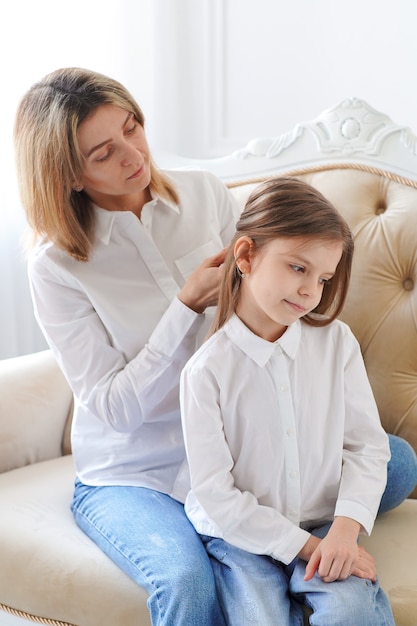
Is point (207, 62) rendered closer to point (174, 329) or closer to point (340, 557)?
point (174, 329)

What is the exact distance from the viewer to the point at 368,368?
5.29 ft

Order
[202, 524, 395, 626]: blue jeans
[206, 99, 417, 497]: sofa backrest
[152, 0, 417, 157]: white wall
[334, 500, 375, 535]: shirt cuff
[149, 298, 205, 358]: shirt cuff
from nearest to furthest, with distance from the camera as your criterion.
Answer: [202, 524, 395, 626]: blue jeans → [334, 500, 375, 535]: shirt cuff → [149, 298, 205, 358]: shirt cuff → [206, 99, 417, 497]: sofa backrest → [152, 0, 417, 157]: white wall

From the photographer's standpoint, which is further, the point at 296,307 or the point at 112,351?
the point at 112,351

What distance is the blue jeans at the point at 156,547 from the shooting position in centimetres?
116

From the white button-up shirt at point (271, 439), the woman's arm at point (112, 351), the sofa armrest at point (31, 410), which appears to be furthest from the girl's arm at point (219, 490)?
the sofa armrest at point (31, 410)

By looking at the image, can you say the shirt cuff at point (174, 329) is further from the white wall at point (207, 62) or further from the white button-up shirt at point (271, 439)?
the white wall at point (207, 62)

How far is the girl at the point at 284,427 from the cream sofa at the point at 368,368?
4.8 inches

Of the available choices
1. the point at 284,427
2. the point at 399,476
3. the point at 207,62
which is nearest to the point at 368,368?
the point at 399,476

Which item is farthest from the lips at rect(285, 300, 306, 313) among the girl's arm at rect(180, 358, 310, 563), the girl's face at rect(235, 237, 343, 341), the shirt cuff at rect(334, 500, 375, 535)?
the shirt cuff at rect(334, 500, 375, 535)

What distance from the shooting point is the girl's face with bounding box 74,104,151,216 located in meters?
1.36

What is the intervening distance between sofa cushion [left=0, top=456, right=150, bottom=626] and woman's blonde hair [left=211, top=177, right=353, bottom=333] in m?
0.42

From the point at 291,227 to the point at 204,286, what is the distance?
0.21 m

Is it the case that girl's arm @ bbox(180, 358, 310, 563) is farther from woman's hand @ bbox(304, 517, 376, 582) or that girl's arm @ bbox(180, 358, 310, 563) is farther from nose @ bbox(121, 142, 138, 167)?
nose @ bbox(121, 142, 138, 167)

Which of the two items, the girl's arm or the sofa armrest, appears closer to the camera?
A: the girl's arm
